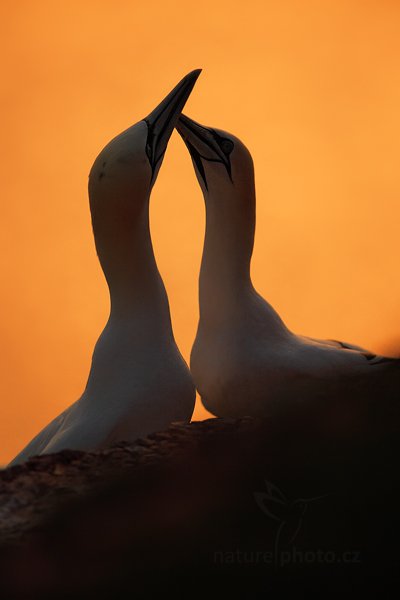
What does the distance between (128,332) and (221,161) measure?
1.40 meters

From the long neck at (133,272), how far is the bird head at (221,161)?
900 millimetres

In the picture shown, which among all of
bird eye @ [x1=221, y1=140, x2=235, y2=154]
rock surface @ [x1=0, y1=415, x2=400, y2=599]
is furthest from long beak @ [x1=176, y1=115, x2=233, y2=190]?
rock surface @ [x1=0, y1=415, x2=400, y2=599]

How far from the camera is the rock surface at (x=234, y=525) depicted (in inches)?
97.7

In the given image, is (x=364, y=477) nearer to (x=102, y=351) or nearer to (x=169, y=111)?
(x=102, y=351)

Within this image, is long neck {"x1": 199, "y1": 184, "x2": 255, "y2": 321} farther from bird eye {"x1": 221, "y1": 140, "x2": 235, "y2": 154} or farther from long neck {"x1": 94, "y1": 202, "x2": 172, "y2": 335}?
long neck {"x1": 94, "y1": 202, "x2": 172, "y2": 335}

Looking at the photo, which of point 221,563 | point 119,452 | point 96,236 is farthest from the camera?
point 96,236

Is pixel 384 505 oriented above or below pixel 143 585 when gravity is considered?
above

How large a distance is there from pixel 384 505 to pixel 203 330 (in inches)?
137

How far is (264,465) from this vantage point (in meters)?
2.83

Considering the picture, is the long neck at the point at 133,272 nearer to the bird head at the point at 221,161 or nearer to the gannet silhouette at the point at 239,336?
the gannet silhouette at the point at 239,336

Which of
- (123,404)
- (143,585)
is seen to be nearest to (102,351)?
(123,404)

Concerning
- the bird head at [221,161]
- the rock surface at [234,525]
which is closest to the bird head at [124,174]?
the bird head at [221,161]

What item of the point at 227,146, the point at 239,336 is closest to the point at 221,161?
the point at 227,146

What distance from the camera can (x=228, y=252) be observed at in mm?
6062
